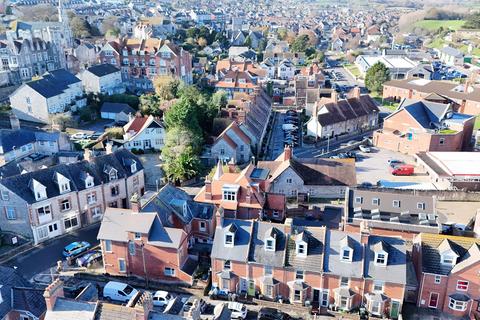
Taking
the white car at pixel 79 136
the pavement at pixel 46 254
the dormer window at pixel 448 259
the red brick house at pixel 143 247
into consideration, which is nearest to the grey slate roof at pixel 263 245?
the red brick house at pixel 143 247

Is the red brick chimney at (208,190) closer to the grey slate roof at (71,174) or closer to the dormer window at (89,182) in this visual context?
the grey slate roof at (71,174)

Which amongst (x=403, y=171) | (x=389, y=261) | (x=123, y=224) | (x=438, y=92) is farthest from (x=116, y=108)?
(x=438, y=92)

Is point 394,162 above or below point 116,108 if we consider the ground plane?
below

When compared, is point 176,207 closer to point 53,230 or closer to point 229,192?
point 229,192

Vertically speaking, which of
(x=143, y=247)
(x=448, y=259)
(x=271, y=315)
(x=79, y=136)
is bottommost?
(x=271, y=315)

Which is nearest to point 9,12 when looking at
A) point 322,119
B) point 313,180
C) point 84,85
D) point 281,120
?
point 84,85

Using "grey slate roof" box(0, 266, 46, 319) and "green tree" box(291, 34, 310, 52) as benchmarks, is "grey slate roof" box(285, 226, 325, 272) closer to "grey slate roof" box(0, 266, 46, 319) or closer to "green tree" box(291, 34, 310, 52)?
"grey slate roof" box(0, 266, 46, 319)

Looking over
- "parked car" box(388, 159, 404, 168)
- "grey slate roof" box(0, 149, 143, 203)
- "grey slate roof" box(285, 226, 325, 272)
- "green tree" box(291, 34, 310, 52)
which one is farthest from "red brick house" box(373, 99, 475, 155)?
"green tree" box(291, 34, 310, 52)
